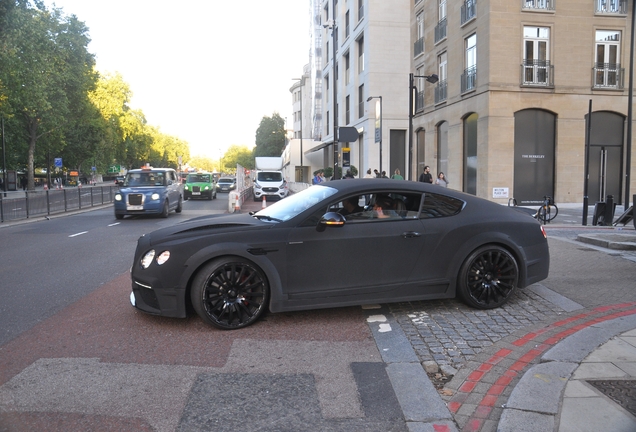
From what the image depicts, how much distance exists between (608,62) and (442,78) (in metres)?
8.25

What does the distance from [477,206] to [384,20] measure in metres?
35.4

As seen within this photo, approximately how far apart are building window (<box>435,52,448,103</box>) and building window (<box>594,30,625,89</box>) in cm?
739

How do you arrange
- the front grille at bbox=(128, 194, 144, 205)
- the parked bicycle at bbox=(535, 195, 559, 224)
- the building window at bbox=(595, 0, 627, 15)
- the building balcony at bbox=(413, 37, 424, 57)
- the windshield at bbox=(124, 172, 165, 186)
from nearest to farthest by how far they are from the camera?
the parked bicycle at bbox=(535, 195, 559, 224) → the front grille at bbox=(128, 194, 144, 205) → the windshield at bbox=(124, 172, 165, 186) → the building window at bbox=(595, 0, 627, 15) → the building balcony at bbox=(413, 37, 424, 57)

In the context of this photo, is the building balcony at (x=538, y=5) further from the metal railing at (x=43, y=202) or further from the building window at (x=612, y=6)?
the metal railing at (x=43, y=202)

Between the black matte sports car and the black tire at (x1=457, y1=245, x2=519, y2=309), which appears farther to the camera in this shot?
the black tire at (x1=457, y1=245, x2=519, y2=309)

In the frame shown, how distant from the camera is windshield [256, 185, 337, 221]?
18.8 ft

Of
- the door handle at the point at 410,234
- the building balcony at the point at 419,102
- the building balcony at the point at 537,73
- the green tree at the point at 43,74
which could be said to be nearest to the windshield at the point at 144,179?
the green tree at the point at 43,74

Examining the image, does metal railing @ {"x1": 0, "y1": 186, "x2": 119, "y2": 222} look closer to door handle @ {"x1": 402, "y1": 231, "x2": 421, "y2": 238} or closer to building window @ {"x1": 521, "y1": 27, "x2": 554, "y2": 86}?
door handle @ {"x1": 402, "y1": 231, "x2": 421, "y2": 238}

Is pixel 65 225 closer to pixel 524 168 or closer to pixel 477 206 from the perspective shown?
pixel 477 206

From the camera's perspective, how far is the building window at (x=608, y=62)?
82.3 ft

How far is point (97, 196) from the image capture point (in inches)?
1174

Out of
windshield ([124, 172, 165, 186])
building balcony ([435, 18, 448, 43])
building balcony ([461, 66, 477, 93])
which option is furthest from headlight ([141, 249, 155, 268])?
building balcony ([435, 18, 448, 43])

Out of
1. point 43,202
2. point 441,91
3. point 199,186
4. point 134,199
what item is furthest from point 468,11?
point 43,202

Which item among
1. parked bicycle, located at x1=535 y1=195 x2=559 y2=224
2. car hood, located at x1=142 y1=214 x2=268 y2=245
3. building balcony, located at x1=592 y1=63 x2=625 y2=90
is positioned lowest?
parked bicycle, located at x1=535 y1=195 x2=559 y2=224
